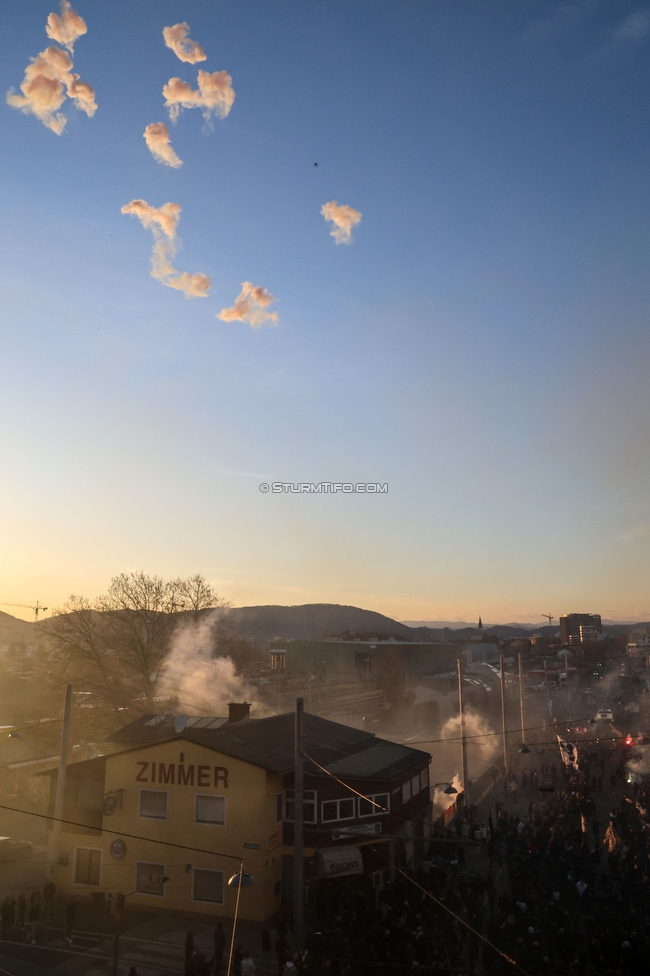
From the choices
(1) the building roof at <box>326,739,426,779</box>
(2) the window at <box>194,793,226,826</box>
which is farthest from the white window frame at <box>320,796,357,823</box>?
(2) the window at <box>194,793,226,826</box>

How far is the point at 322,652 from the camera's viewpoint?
10275 cm

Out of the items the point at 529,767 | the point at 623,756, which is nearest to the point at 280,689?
the point at 529,767

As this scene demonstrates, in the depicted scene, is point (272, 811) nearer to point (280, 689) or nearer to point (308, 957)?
point (308, 957)

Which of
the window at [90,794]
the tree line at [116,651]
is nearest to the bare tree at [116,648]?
the tree line at [116,651]

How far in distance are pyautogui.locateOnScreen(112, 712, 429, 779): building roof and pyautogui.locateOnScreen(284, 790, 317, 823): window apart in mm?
832

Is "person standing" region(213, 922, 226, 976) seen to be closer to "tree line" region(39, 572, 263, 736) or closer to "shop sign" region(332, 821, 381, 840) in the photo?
"shop sign" region(332, 821, 381, 840)

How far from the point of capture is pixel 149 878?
878 inches

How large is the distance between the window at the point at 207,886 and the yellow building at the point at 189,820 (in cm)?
3

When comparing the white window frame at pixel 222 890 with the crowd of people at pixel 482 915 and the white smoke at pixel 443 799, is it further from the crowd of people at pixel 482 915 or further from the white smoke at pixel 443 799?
the white smoke at pixel 443 799

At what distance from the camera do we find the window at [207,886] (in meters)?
21.3

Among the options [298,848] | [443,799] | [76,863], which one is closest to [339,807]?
[298,848]

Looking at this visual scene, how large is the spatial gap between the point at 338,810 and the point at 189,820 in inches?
210

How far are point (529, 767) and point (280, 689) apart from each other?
36952 mm

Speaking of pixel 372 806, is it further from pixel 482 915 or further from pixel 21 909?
pixel 21 909
